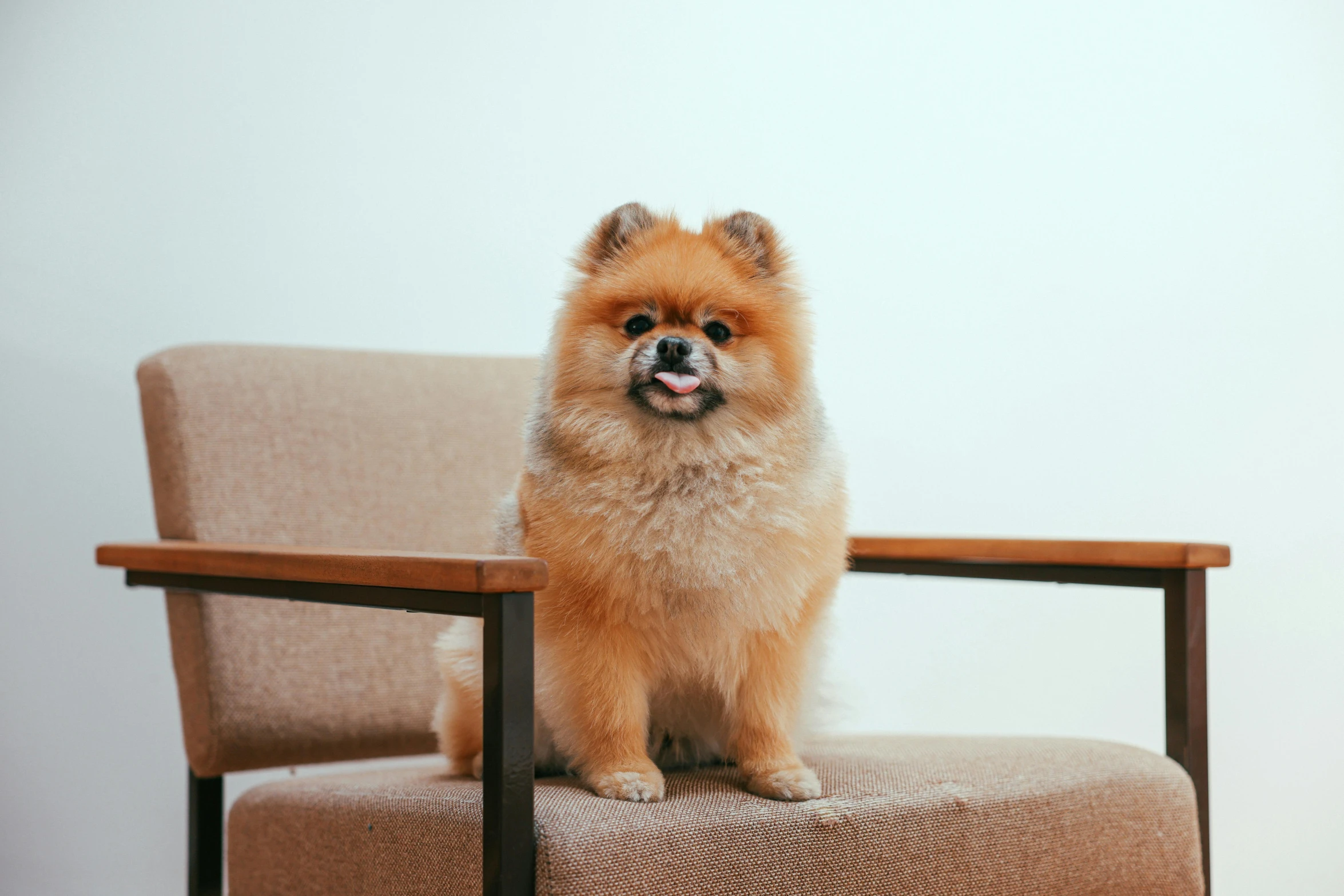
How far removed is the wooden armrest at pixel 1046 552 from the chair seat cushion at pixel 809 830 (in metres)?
0.25

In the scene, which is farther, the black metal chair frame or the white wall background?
the white wall background

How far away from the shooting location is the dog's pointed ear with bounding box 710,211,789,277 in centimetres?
133

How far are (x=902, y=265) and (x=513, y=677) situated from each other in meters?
1.72

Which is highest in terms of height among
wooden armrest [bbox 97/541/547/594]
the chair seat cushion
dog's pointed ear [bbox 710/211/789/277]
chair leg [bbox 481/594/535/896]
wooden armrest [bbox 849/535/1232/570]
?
dog's pointed ear [bbox 710/211/789/277]

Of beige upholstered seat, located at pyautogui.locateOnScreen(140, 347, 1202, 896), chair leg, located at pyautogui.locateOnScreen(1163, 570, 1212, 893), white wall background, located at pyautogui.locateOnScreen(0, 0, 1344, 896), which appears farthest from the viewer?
white wall background, located at pyautogui.locateOnScreen(0, 0, 1344, 896)

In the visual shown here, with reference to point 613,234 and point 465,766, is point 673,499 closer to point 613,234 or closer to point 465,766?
point 613,234

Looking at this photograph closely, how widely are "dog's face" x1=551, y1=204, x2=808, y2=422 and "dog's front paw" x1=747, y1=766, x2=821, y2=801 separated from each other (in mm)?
386

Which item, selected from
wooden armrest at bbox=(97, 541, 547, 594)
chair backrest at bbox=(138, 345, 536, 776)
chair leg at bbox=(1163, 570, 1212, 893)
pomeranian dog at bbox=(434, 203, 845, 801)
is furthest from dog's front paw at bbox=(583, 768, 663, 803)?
chair leg at bbox=(1163, 570, 1212, 893)

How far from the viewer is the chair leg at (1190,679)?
5.15ft

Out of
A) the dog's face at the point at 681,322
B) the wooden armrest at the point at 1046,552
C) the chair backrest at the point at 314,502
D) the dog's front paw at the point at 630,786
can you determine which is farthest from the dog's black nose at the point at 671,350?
the wooden armrest at the point at 1046,552

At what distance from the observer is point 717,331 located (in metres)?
1.27

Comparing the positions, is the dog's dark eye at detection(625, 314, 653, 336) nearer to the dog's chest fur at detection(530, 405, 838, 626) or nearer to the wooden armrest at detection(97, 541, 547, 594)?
the dog's chest fur at detection(530, 405, 838, 626)

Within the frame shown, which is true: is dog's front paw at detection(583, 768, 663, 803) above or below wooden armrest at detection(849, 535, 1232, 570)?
below

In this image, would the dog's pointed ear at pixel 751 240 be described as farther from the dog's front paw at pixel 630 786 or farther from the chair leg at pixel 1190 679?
the chair leg at pixel 1190 679
